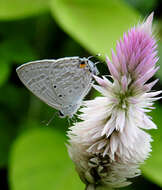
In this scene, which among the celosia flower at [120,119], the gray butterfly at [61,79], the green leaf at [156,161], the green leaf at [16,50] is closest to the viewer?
the celosia flower at [120,119]

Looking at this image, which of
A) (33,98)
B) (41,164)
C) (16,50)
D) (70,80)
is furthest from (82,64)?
(33,98)

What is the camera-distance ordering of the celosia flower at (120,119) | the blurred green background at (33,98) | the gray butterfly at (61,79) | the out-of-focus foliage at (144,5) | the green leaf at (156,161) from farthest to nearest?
1. the out-of-focus foliage at (144,5)
2. the blurred green background at (33,98)
3. the green leaf at (156,161)
4. the gray butterfly at (61,79)
5. the celosia flower at (120,119)

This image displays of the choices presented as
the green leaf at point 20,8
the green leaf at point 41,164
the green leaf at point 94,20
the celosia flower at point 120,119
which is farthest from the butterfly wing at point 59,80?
the green leaf at point 20,8

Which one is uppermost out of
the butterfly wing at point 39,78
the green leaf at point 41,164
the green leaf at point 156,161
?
the butterfly wing at point 39,78

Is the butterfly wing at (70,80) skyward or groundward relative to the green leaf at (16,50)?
skyward

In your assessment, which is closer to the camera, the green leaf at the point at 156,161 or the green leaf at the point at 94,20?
the green leaf at the point at 156,161

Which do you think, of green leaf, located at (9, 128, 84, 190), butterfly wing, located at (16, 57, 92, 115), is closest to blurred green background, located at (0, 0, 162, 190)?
green leaf, located at (9, 128, 84, 190)

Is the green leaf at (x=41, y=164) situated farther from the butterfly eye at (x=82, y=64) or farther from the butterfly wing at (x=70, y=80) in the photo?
the butterfly eye at (x=82, y=64)

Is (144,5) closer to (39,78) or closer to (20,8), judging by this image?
(20,8)
